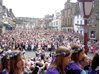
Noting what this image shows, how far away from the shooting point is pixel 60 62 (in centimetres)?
500

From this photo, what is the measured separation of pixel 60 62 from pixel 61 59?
2.8 inches

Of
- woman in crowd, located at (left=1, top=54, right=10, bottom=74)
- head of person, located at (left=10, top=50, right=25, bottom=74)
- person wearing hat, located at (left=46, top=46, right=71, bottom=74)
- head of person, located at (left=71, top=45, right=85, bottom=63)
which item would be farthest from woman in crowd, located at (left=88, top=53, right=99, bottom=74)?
woman in crowd, located at (left=1, top=54, right=10, bottom=74)

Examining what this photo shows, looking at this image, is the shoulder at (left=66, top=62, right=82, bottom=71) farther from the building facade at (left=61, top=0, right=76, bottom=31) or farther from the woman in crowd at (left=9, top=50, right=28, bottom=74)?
the building facade at (left=61, top=0, right=76, bottom=31)

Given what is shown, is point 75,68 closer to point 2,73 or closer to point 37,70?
point 2,73

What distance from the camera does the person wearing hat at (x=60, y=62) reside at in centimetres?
490

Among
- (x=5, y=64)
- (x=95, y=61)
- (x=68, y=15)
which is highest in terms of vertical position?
(x=95, y=61)

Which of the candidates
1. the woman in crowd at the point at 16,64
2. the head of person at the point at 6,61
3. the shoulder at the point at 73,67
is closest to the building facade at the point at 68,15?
the head of person at the point at 6,61

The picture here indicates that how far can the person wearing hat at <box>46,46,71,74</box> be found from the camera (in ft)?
16.1

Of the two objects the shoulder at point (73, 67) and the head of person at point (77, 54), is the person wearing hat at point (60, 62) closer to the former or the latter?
the shoulder at point (73, 67)

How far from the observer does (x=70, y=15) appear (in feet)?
356

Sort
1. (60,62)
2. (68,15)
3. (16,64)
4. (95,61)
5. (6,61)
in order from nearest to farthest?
1. (60,62)
2. (95,61)
3. (16,64)
4. (6,61)
5. (68,15)

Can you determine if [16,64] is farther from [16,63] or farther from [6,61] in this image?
[6,61]

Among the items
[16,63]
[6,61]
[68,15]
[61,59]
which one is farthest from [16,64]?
[68,15]

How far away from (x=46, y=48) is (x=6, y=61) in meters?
36.9
